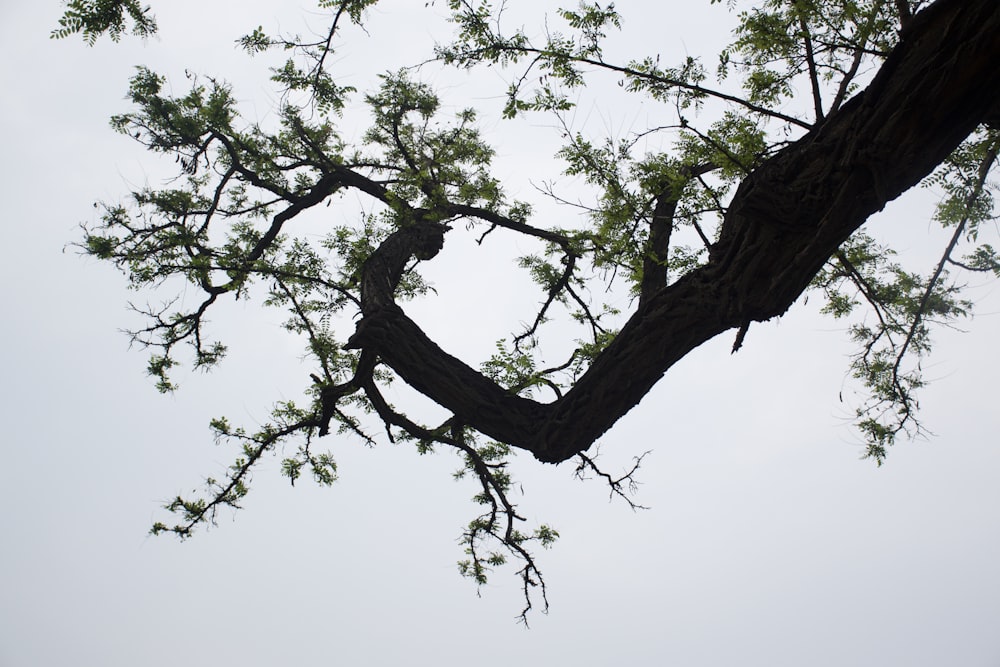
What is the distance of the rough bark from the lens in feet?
6.97

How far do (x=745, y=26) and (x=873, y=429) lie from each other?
313 cm

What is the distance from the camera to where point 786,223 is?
2.52m

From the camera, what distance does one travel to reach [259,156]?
18.5ft

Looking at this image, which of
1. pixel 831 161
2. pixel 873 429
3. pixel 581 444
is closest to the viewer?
pixel 831 161

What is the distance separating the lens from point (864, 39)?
2.93 m

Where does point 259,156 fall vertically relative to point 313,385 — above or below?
above

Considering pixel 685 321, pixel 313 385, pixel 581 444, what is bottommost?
pixel 581 444

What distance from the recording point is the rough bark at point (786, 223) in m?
2.12

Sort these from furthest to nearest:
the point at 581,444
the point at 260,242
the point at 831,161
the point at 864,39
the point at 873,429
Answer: the point at 260,242 → the point at 873,429 → the point at 581,444 → the point at 864,39 → the point at 831,161

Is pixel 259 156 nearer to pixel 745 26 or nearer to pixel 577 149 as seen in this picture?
pixel 577 149

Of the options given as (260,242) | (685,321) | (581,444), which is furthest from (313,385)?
(685,321)

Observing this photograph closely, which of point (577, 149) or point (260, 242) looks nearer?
point (577, 149)

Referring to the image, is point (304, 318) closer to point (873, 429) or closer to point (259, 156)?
point (259, 156)

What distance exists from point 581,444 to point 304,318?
3.58m
